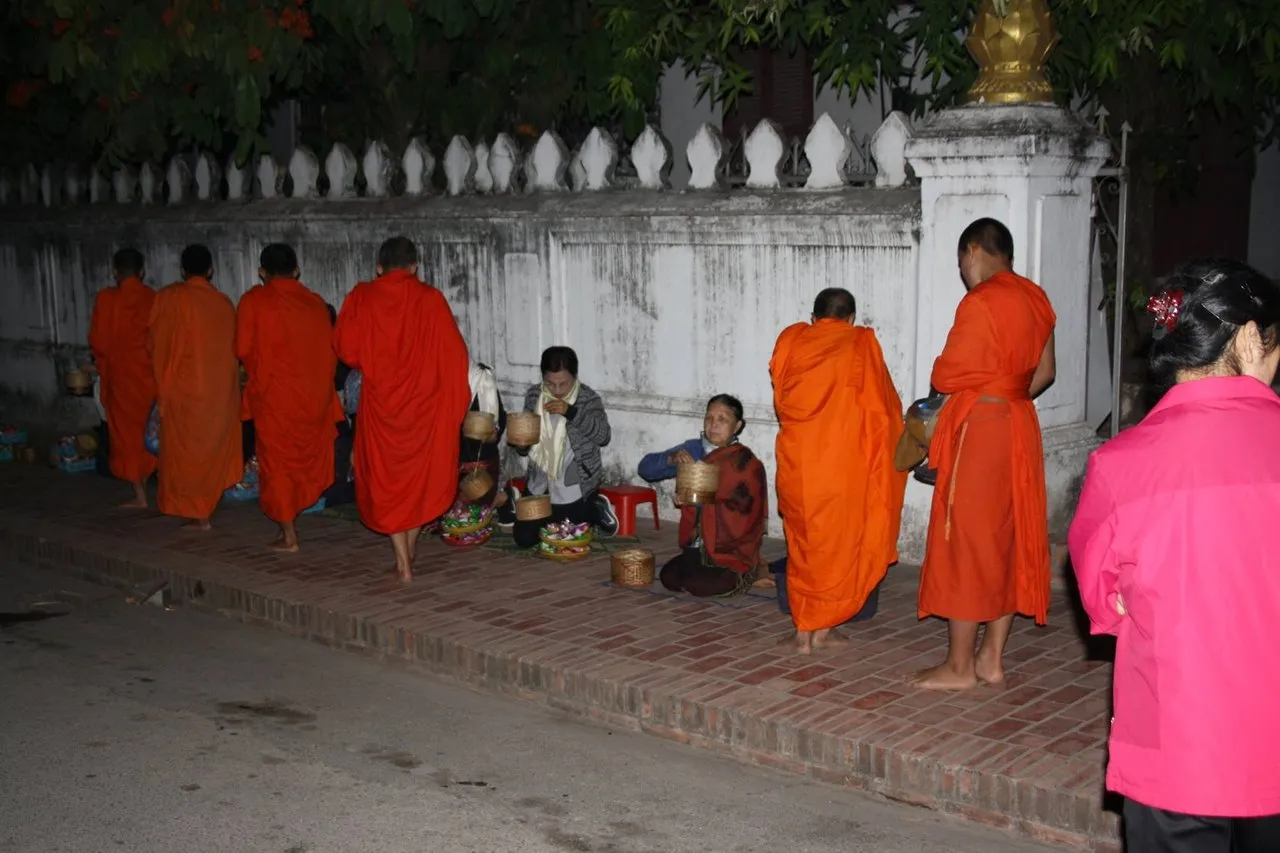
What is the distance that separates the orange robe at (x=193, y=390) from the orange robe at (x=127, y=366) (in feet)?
3.47

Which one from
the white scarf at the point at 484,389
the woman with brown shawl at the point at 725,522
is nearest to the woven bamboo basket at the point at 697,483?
the woman with brown shawl at the point at 725,522

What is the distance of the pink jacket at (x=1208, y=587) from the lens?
2.83 m

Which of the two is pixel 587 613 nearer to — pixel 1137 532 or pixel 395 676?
pixel 395 676

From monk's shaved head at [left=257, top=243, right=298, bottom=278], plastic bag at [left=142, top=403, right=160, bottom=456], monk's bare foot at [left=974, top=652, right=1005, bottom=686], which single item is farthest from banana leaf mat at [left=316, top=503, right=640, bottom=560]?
monk's bare foot at [left=974, top=652, right=1005, bottom=686]

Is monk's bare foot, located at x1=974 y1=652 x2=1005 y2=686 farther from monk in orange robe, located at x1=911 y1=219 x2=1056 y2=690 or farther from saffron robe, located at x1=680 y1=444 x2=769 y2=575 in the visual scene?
saffron robe, located at x1=680 y1=444 x2=769 y2=575

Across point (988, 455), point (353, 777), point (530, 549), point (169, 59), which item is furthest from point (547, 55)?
point (353, 777)

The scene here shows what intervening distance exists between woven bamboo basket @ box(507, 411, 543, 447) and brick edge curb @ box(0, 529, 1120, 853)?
61.2 inches

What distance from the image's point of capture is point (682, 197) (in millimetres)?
8852

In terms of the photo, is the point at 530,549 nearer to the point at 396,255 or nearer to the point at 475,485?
the point at 475,485

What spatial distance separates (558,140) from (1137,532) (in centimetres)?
721

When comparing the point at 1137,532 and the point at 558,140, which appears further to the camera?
the point at 558,140

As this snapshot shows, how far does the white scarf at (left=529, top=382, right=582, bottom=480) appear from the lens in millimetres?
8570

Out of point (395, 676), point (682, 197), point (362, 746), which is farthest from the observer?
point (682, 197)

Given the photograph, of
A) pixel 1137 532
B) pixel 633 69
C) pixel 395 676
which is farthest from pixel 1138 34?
pixel 1137 532
